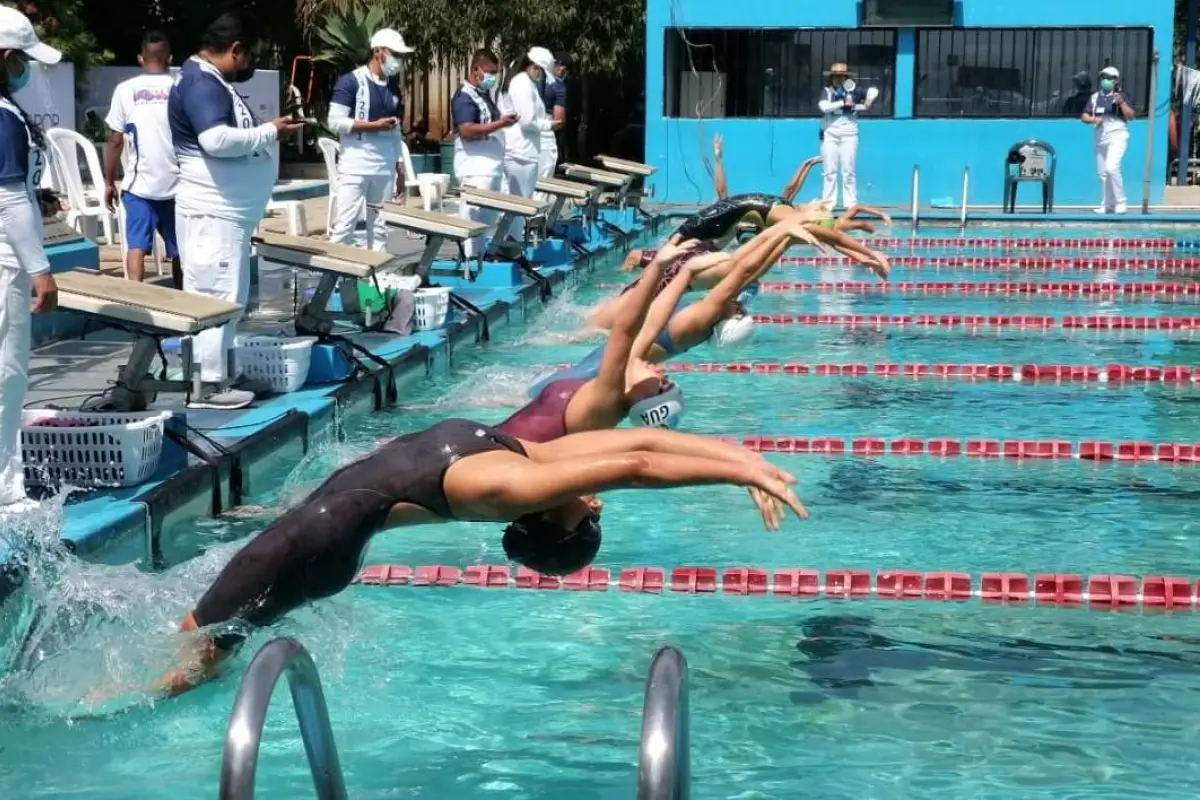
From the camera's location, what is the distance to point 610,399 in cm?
488

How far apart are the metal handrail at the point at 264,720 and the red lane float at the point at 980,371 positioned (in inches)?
276

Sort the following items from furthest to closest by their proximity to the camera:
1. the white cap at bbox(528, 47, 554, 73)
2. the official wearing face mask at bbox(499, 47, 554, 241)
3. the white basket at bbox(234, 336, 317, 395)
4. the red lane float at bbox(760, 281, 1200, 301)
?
the white cap at bbox(528, 47, 554, 73)
the red lane float at bbox(760, 281, 1200, 301)
the official wearing face mask at bbox(499, 47, 554, 241)
the white basket at bbox(234, 336, 317, 395)

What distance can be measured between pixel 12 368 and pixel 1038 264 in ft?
40.5

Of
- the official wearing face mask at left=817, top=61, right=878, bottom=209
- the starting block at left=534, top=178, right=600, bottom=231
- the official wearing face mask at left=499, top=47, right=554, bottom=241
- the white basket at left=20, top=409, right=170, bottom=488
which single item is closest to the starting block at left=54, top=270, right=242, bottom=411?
the white basket at left=20, top=409, right=170, bottom=488

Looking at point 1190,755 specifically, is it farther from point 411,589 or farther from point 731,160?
point 731,160

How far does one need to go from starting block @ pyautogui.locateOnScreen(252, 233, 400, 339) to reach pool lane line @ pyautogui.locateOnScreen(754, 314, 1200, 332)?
412 cm

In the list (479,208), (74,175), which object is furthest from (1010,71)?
(74,175)

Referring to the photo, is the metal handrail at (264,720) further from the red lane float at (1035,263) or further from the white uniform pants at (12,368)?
the red lane float at (1035,263)

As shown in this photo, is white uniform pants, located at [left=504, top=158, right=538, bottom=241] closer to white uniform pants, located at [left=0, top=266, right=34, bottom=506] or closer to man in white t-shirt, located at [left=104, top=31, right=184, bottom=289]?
man in white t-shirt, located at [left=104, top=31, right=184, bottom=289]

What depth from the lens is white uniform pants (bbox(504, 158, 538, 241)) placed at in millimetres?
14344

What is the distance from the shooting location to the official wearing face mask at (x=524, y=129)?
45.8 ft

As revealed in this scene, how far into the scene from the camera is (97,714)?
15.4 ft

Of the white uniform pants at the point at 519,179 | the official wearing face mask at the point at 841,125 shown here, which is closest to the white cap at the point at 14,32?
the white uniform pants at the point at 519,179

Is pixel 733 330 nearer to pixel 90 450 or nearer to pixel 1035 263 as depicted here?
pixel 90 450
